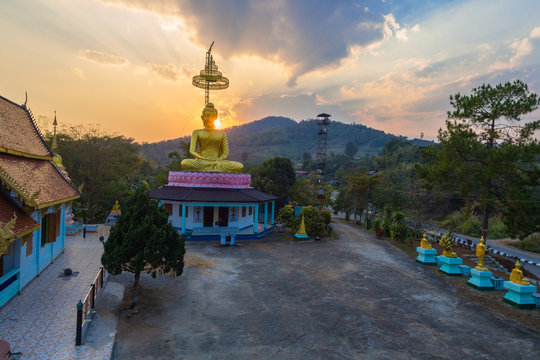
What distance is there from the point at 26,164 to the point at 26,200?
4.13m

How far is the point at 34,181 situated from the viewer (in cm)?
1023

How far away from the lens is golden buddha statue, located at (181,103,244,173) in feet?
74.8

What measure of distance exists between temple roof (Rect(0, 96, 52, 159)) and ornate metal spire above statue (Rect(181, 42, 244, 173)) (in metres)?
10.2

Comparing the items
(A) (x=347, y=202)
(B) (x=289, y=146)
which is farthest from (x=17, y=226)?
(B) (x=289, y=146)

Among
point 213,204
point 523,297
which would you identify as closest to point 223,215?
point 213,204

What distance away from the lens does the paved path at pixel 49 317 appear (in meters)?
6.52

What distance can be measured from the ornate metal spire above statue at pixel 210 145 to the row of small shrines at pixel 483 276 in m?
13.8

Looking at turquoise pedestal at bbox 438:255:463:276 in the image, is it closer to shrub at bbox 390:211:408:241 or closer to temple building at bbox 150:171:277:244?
shrub at bbox 390:211:408:241

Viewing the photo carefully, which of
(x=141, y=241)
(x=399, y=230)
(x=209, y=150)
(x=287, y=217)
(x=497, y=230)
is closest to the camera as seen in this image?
(x=141, y=241)

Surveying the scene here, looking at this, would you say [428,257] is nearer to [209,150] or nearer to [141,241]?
[141,241]

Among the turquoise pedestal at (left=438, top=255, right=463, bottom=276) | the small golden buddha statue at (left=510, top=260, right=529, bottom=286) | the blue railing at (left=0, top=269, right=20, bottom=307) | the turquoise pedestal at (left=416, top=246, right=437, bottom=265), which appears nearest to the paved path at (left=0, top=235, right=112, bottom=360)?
the blue railing at (left=0, top=269, right=20, bottom=307)

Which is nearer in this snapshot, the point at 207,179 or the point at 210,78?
the point at 207,179

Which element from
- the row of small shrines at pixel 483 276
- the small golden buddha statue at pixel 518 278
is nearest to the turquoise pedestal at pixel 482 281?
the row of small shrines at pixel 483 276

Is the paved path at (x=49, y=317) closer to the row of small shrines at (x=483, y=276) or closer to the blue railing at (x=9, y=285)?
the blue railing at (x=9, y=285)
